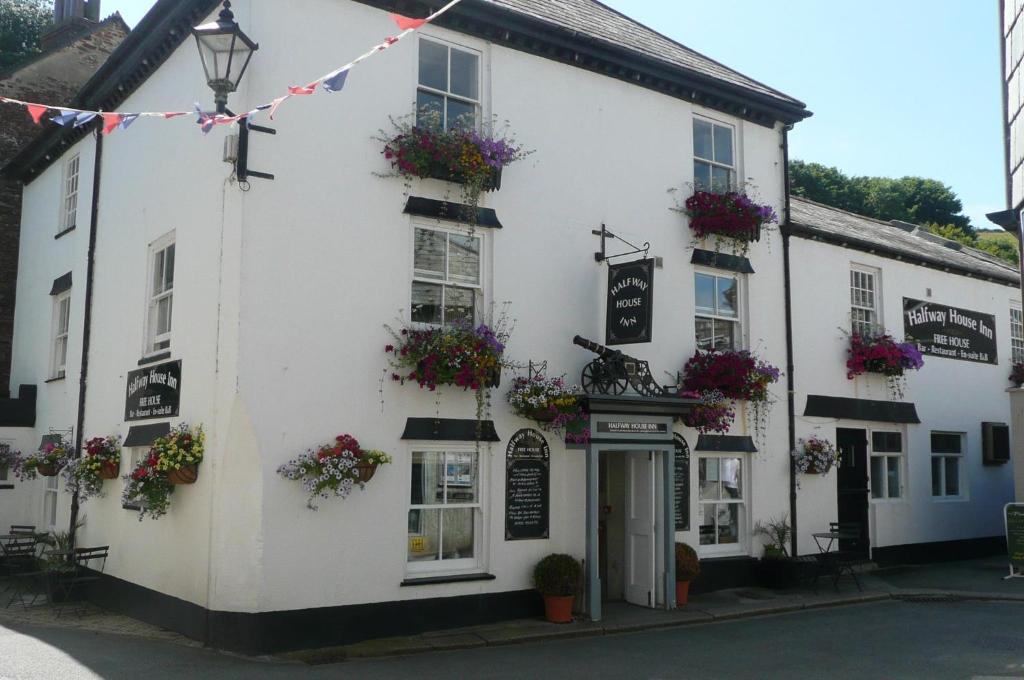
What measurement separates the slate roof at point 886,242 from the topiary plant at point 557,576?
7406 millimetres

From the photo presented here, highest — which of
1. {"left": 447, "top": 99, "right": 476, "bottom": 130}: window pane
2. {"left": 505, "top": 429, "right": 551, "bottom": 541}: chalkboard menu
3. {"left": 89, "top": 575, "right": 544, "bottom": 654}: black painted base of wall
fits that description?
{"left": 447, "top": 99, "right": 476, "bottom": 130}: window pane

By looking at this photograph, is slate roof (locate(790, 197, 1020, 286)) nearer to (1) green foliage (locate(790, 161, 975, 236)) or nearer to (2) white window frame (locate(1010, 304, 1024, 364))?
(2) white window frame (locate(1010, 304, 1024, 364))

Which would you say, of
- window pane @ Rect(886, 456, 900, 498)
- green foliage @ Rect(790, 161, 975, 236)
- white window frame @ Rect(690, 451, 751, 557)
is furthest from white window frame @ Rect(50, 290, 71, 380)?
green foliage @ Rect(790, 161, 975, 236)

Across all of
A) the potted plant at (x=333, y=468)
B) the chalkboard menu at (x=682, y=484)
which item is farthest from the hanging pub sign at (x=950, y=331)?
the potted plant at (x=333, y=468)

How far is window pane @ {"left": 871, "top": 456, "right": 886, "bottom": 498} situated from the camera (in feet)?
56.4

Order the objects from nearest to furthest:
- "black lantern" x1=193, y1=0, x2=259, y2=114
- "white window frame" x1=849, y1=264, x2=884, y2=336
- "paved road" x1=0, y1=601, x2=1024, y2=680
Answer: "paved road" x1=0, y1=601, x2=1024, y2=680 → "black lantern" x1=193, y1=0, x2=259, y2=114 → "white window frame" x1=849, y1=264, x2=884, y2=336

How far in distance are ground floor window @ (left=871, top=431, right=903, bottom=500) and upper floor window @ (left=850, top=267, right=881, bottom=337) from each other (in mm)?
1935

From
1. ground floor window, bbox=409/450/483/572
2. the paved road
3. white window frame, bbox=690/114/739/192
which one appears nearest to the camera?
the paved road

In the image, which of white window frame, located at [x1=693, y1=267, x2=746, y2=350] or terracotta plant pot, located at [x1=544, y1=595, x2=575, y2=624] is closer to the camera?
terracotta plant pot, located at [x1=544, y1=595, x2=575, y2=624]

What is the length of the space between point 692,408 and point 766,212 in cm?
359

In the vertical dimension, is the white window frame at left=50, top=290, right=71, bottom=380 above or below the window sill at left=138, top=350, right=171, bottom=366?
above

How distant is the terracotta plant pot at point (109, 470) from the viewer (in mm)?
12797

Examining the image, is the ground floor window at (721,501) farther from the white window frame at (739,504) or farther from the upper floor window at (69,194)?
the upper floor window at (69,194)

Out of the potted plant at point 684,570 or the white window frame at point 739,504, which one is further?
the white window frame at point 739,504
